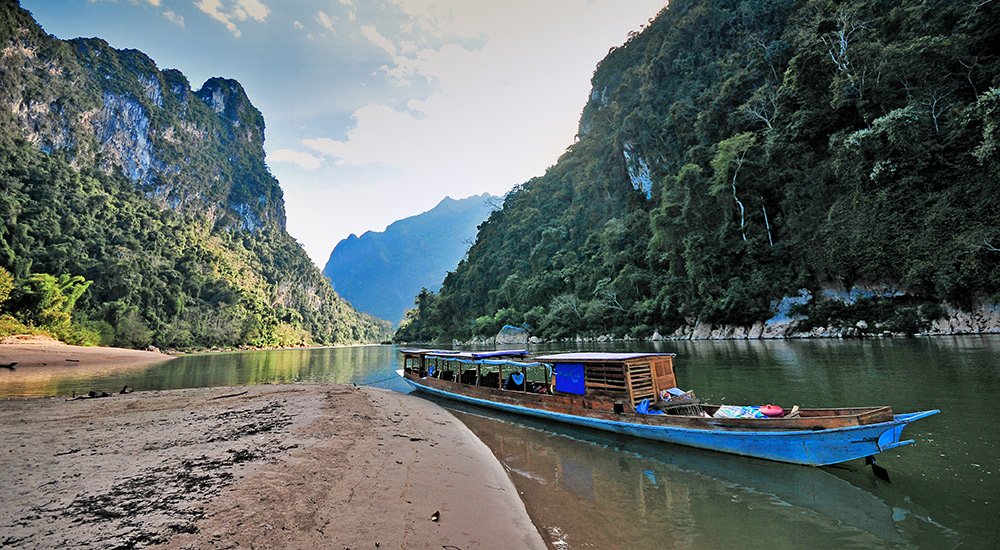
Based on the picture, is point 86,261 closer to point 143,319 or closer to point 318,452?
point 143,319

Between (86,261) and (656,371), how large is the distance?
268ft

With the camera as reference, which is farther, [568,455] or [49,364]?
[49,364]

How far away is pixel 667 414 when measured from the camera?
342 inches

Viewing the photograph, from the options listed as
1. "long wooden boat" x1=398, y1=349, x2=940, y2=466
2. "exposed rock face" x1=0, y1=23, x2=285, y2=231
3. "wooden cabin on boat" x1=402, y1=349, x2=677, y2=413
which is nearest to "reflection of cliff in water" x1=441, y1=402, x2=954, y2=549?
"long wooden boat" x1=398, y1=349, x2=940, y2=466

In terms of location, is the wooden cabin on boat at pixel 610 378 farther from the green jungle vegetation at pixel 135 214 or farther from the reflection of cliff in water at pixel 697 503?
the green jungle vegetation at pixel 135 214

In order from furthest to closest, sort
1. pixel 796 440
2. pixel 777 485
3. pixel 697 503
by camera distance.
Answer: pixel 796 440 < pixel 777 485 < pixel 697 503

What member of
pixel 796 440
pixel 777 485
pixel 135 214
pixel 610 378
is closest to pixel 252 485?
pixel 610 378

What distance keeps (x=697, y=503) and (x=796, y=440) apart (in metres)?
2.61

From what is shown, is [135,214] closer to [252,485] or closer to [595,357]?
[252,485]

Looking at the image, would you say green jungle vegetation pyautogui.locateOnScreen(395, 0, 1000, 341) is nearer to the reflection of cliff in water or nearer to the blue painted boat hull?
the blue painted boat hull

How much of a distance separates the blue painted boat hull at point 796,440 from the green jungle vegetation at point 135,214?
56.2 metres

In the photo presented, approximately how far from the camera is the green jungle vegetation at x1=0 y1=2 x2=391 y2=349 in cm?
5050

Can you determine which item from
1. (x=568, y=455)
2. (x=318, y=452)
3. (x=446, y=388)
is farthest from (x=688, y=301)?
(x=318, y=452)

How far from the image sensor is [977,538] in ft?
14.2
